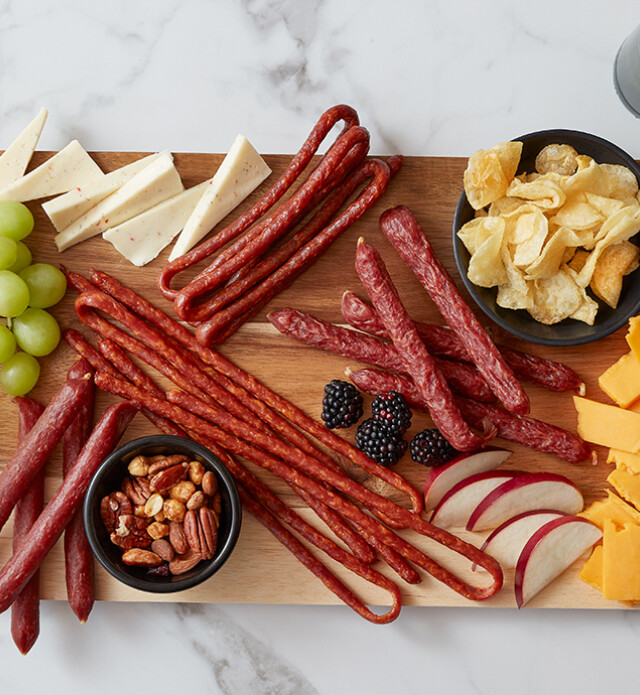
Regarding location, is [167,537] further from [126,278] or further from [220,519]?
[126,278]

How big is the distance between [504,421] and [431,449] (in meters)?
0.24

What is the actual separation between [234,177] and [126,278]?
455mm

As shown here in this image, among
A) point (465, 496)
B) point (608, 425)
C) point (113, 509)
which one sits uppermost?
point (608, 425)

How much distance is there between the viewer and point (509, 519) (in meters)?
2.07

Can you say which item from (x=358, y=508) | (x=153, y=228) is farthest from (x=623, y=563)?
(x=153, y=228)

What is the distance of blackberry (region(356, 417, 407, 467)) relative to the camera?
194 cm

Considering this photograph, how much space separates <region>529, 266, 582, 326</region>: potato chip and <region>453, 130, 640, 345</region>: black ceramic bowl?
0.05m

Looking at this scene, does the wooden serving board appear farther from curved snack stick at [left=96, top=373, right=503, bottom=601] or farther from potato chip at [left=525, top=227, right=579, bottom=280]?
potato chip at [left=525, top=227, right=579, bottom=280]

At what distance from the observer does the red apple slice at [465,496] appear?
2031mm

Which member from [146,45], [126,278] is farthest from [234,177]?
[146,45]

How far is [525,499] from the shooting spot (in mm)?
2049

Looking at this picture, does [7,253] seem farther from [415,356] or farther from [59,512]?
[415,356]

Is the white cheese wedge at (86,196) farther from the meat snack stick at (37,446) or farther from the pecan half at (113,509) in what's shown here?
the pecan half at (113,509)

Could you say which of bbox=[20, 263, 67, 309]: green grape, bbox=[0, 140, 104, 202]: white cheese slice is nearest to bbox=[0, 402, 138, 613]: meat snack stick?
bbox=[20, 263, 67, 309]: green grape
